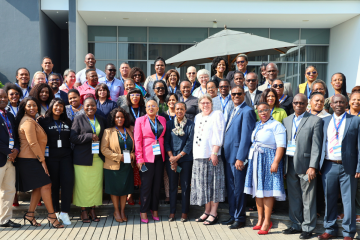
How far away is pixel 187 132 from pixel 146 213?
60.2 inches

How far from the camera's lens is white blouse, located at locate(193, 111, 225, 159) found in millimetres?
4980

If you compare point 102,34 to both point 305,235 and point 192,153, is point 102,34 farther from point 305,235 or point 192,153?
point 305,235

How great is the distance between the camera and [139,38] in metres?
13.9

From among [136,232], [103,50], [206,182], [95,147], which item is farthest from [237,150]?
[103,50]

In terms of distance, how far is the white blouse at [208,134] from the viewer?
498 cm

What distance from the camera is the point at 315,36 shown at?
14188 mm

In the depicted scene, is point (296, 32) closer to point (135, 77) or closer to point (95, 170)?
point (135, 77)

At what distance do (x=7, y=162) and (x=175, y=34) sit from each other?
10381 millimetres

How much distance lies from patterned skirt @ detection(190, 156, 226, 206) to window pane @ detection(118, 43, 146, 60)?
32.0 feet

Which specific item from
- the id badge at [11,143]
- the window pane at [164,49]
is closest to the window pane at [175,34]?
the window pane at [164,49]

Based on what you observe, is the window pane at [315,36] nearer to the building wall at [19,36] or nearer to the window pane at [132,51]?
the window pane at [132,51]

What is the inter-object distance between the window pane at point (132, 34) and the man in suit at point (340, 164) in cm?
1070

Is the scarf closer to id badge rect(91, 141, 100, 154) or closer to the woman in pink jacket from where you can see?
the woman in pink jacket

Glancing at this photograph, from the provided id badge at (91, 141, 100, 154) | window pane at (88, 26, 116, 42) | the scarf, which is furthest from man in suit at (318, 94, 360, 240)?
window pane at (88, 26, 116, 42)
